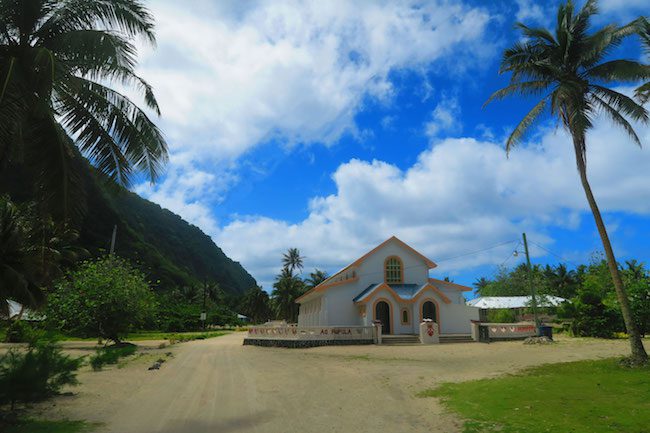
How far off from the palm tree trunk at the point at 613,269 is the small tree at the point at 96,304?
2612cm

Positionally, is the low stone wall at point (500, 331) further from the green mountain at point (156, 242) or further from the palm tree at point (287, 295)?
the palm tree at point (287, 295)

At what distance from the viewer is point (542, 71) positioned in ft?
49.7

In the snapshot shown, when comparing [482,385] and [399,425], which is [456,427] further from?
[482,385]

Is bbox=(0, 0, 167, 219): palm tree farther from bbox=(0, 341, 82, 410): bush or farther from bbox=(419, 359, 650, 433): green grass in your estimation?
bbox=(419, 359, 650, 433): green grass

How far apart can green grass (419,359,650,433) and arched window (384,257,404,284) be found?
859 inches

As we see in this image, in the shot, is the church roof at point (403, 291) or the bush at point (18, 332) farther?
the church roof at point (403, 291)

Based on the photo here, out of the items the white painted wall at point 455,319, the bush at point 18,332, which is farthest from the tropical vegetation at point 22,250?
the white painted wall at point 455,319

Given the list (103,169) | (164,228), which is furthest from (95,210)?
(103,169)

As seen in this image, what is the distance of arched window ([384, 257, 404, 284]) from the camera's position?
3431cm

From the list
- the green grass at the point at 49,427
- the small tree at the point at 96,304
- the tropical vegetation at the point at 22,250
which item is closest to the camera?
the green grass at the point at 49,427

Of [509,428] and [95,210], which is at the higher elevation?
[95,210]

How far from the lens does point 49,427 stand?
7.87 metres

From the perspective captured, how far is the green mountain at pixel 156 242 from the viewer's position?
76438mm

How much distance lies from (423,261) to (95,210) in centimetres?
7000
